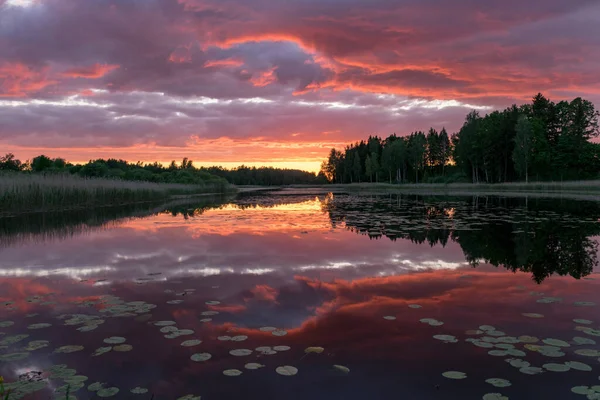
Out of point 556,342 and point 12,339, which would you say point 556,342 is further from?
point 12,339

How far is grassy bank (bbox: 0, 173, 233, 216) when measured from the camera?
20.0 m

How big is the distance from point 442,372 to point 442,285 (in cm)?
348

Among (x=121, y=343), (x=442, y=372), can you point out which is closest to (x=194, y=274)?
(x=121, y=343)

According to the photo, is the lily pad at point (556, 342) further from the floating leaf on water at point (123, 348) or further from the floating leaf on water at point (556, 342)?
the floating leaf on water at point (123, 348)

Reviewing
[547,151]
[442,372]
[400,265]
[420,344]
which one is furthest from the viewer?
[547,151]

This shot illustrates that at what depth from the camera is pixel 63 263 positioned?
9359 millimetres

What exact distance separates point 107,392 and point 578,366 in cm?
454

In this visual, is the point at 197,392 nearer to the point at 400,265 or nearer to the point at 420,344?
the point at 420,344

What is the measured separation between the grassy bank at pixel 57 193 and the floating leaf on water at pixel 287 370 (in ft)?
68.3

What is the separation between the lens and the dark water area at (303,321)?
3818mm

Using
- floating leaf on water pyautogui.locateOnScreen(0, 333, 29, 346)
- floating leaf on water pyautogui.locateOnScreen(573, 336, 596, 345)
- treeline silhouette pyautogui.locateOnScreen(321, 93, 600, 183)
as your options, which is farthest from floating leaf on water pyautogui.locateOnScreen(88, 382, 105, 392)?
treeline silhouette pyautogui.locateOnScreen(321, 93, 600, 183)

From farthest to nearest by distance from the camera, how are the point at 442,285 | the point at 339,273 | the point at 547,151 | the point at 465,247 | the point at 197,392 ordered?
the point at 547,151, the point at 465,247, the point at 339,273, the point at 442,285, the point at 197,392

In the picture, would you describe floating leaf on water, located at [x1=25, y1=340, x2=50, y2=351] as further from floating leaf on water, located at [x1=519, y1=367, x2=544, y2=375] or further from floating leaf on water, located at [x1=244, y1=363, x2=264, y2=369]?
floating leaf on water, located at [x1=519, y1=367, x2=544, y2=375]

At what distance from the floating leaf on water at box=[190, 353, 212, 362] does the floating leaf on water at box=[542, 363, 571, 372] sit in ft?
11.3
